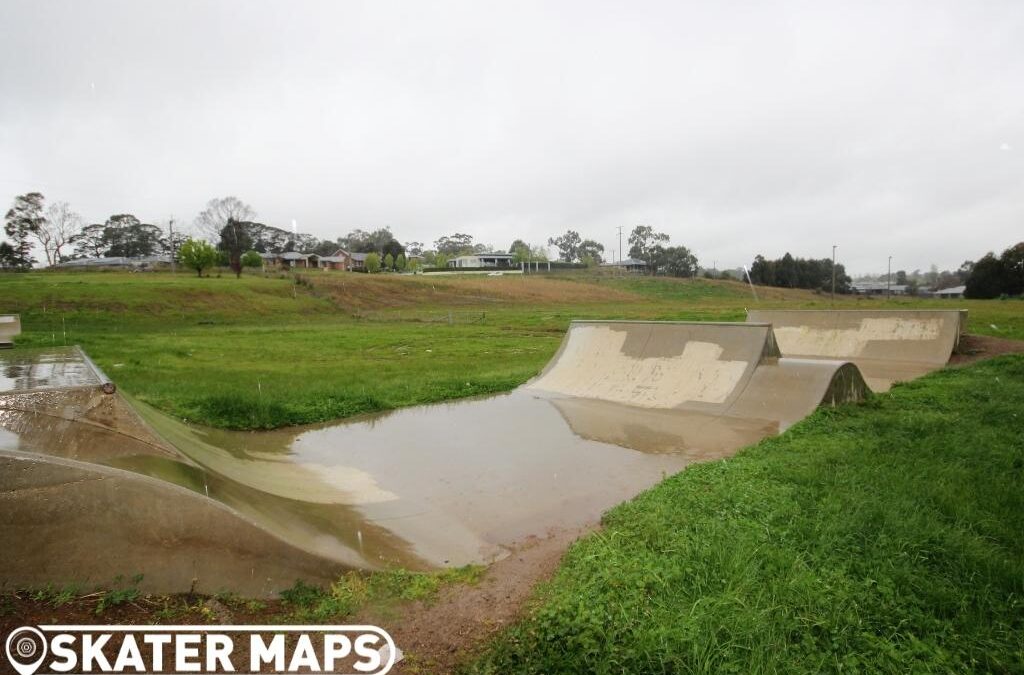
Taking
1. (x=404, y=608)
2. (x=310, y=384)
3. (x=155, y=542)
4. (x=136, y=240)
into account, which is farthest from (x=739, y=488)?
(x=136, y=240)

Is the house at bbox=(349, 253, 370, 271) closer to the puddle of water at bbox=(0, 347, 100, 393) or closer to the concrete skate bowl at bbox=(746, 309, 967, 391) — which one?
Result: the concrete skate bowl at bbox=(746, 309, 967, 391)

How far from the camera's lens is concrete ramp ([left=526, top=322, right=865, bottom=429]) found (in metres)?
7.83

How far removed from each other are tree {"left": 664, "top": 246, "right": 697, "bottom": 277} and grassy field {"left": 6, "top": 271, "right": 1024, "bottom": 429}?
5823 cm

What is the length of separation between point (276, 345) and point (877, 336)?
692 inches

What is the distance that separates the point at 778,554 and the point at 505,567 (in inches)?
67.7

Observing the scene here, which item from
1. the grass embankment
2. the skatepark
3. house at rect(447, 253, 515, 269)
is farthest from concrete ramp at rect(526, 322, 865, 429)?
house at rect(447, 253, 515, 269)

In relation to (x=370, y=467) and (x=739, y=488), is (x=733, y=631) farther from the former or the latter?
(x=370, y=467)

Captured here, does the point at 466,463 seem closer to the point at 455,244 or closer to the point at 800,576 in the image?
the point at 800,576

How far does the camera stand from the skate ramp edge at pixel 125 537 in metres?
2.98

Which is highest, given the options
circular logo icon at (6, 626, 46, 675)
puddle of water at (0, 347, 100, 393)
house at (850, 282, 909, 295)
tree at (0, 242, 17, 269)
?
tree at (0, 242, 17, 269)

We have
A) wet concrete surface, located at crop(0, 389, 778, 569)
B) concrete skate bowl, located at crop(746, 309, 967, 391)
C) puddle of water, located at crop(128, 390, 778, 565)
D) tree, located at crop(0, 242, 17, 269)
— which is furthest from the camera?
tree, located at crop(0, 242, 17, 269)

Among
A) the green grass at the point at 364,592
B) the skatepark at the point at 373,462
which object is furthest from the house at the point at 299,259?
the green grass at the point at 364,592

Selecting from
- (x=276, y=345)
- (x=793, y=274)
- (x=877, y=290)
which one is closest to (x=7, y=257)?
(x=276, y=345)

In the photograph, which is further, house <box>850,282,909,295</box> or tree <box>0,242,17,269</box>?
house <box>850,282,909,295</box>
